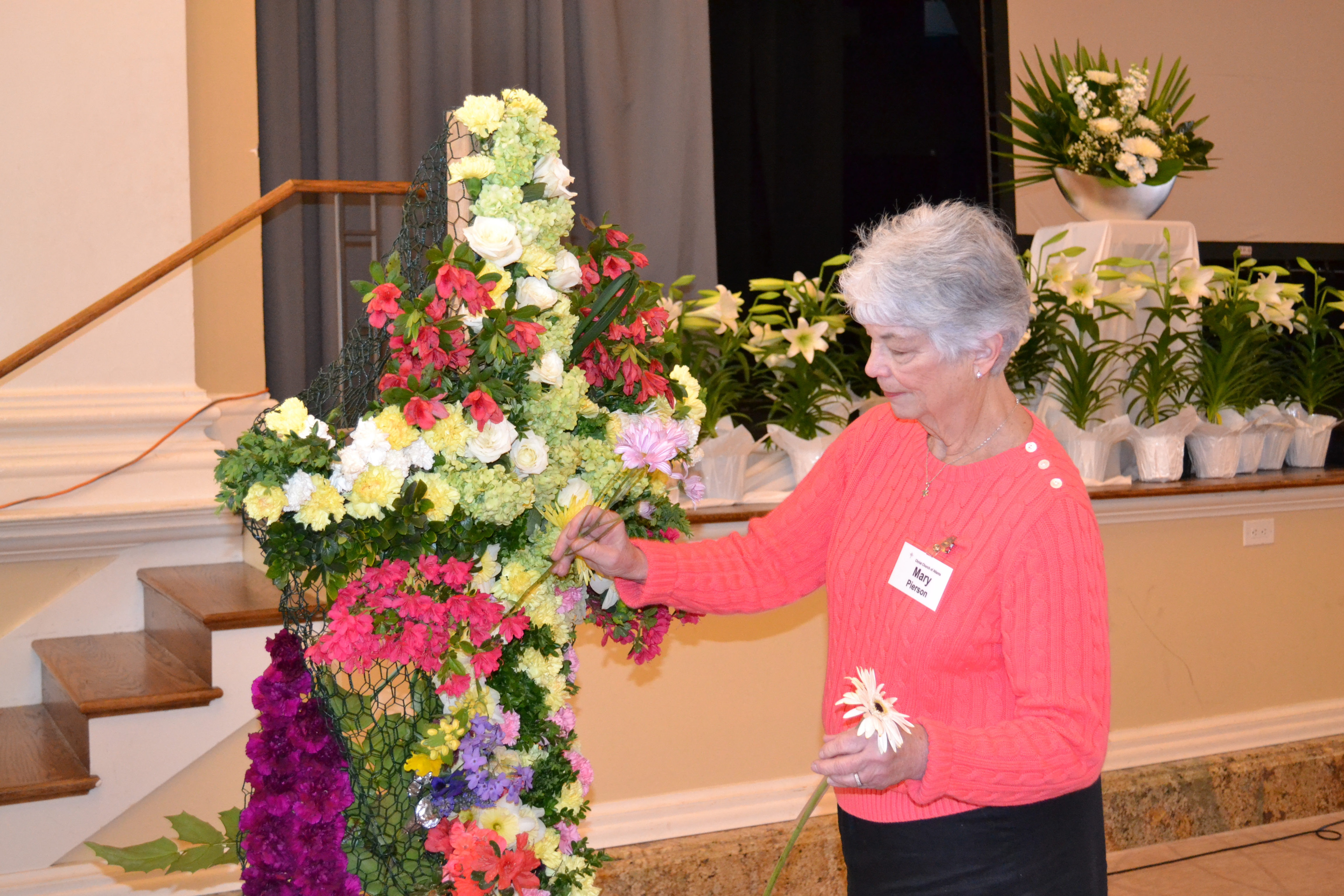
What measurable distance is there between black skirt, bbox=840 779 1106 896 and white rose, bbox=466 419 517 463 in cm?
78

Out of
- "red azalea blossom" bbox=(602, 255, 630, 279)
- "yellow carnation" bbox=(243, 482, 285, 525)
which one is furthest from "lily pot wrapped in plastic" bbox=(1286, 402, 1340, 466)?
"yellow carnation" bbox=(243, 482, 285, 525)

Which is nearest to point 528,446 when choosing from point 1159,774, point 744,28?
point 1159,774

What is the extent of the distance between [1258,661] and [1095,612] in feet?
8.66

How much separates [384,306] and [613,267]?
0.33 metres

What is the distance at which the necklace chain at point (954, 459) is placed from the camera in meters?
1.55

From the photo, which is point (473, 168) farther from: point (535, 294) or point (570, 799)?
point (570, 799)

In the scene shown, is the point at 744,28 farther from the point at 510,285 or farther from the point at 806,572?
Result: the point at 510,285

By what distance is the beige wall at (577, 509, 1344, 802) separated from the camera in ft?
9.81

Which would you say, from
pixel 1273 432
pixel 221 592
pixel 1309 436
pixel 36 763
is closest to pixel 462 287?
pixel 221 592

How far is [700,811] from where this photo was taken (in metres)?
3.05

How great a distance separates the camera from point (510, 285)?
1.34 metres

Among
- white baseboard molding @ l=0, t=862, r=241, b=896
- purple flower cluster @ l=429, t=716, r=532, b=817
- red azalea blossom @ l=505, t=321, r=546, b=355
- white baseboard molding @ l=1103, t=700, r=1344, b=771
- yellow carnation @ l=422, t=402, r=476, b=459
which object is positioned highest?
red azalea blossom @ l=505, t=321, r=546, b=355

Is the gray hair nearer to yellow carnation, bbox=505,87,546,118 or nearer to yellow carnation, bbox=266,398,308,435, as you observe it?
yellow carnation, bbox=505,87,546,118

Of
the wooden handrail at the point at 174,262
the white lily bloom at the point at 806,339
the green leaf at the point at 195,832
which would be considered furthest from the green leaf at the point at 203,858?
the white lily bloom at the point at 806,339
